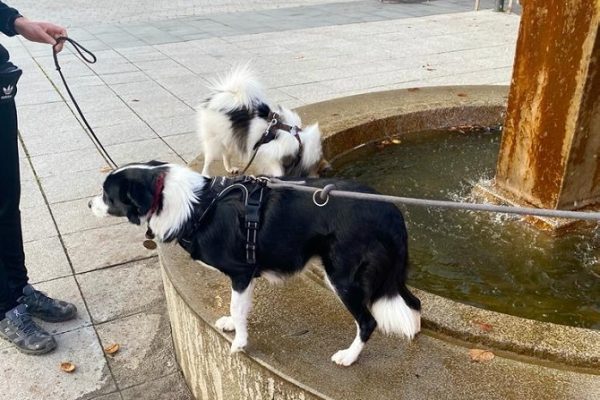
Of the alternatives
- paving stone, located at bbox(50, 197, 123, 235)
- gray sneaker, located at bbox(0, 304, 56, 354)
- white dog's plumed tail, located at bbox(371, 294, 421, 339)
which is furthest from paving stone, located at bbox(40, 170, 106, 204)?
white dog's plumed tail, located at bbox(371, 294, 421, 339)

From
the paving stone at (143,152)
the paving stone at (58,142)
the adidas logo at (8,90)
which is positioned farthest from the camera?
the paving stone at (58,142)

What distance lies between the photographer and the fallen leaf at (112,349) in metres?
3.46

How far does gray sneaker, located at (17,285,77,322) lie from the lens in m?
3.66

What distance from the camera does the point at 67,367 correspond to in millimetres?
3332

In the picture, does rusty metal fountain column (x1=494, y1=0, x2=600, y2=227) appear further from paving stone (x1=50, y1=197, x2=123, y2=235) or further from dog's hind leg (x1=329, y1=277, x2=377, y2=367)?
paving stone (x1=50, y1=197, x2=123, y2=235)

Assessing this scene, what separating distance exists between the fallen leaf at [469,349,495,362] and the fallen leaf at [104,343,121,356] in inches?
81.0

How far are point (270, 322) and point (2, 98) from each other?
6.17ft

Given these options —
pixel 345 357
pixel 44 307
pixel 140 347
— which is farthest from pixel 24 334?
pixel 345 357

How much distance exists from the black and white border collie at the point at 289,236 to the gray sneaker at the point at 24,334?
1216 mm

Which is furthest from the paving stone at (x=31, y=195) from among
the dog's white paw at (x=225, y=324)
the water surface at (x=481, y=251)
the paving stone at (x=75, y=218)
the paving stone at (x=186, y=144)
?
the dog's white paw at (x=225, y=324)

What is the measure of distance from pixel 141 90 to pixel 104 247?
14.6 feet

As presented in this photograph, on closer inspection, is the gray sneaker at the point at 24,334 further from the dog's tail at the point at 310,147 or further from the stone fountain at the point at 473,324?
the dog's tail at the point at 310,147

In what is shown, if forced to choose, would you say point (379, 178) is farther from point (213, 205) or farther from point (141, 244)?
point (213, 205)

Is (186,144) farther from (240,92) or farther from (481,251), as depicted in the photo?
(481,251)
